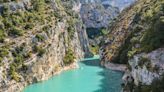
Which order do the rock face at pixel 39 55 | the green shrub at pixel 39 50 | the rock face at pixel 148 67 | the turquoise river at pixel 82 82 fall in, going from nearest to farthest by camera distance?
the rock face at pixel 148 67 < the turquoise river at pixel 82 82 < the rock face at pixel 39 55 < the green shrub at pixel 39 50

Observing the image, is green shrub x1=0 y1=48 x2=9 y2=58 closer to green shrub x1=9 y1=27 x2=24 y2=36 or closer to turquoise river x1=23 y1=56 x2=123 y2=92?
turquoise river x1=23 y1=56 x2=123 y2=92

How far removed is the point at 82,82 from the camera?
Result: 9612 centimetres

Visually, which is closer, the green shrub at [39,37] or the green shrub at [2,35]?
the green shrub at [2,35]

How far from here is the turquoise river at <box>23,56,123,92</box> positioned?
85.8m

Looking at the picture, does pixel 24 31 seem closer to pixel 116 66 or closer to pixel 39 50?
pixel 39 50

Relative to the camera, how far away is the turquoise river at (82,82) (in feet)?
281

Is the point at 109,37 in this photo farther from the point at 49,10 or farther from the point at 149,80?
the point at 149,80

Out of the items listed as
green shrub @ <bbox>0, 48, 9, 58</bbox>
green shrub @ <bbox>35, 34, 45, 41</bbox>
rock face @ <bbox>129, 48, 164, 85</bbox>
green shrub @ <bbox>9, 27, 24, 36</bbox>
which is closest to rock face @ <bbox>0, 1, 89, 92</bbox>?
green shrub @ <bbox>35, 34, 45, 41</bbox>

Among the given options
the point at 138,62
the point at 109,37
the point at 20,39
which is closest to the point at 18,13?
the point at 20,39

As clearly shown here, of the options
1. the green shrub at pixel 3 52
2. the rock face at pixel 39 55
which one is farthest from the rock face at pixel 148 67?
the green shrub at pixel 3 52

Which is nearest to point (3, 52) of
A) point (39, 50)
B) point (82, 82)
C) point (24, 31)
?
point (39, 50)

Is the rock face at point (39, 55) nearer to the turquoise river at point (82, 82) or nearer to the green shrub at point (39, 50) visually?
the green shrub at point (39, 50)

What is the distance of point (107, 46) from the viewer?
458ft

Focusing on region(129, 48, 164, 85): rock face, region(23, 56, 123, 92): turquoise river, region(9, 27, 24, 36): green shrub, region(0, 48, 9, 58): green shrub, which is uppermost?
region(9, 27, 24, 36): green shrub
